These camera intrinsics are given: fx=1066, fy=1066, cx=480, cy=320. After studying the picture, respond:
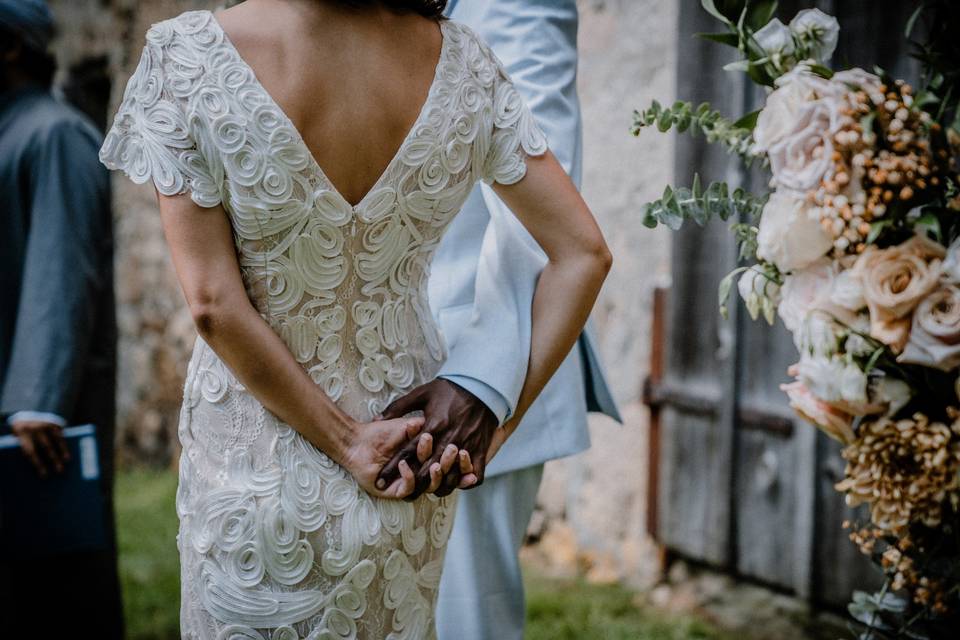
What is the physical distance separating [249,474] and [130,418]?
16.7 feet

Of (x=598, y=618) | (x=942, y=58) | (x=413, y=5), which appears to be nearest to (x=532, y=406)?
(x=413, y=5)

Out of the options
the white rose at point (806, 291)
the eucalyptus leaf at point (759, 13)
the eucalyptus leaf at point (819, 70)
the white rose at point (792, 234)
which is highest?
the eucalyptus leaf at point (759, 13)

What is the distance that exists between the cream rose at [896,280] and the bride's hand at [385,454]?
2.22 feet

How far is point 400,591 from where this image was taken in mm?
1712

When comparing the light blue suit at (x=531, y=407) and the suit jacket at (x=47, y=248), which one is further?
the suit jacket at (x=47, y=248)

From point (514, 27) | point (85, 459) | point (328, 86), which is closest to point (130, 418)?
point (85, 459)

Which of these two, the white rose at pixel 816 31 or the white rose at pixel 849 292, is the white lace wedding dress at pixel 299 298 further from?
the white rose at pixel 849 292

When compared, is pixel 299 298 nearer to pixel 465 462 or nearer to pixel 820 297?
pixel 465 462

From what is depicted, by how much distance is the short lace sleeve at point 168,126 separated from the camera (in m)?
1.48

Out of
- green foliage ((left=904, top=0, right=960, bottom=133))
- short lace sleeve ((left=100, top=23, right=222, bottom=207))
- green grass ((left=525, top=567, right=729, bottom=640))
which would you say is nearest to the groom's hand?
short lace sleeve ((left=100, top=23, right=222, bottom=207))

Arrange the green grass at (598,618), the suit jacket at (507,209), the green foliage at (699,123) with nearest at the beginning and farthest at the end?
the green foliage at (699,123), the suit jacket at (507,209), the green grass at (598,618)

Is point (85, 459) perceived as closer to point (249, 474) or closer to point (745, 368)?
point (249, 474)

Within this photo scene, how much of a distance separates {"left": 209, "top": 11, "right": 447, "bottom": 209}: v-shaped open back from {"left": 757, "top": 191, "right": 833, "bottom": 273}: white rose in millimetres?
539

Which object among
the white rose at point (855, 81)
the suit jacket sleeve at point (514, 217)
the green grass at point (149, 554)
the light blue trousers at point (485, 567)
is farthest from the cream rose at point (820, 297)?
the green grass at point (149, 554)
